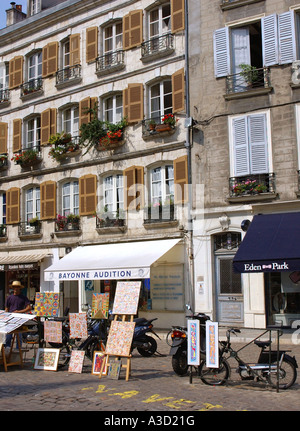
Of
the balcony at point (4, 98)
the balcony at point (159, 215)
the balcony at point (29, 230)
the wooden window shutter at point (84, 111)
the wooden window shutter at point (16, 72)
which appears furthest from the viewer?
the balcony at point (4, 98)

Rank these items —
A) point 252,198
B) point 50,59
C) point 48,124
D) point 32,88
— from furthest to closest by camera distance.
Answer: point 32,88 → point 50,59 → point 48,124 → point 252,198

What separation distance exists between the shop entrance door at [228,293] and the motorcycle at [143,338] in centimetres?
425

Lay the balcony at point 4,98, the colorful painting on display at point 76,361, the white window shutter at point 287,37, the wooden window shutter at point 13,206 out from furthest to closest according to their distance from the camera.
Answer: the balcony at point 4,98, the wooden window shutter at point 13,206, the white window shutter at point 287,37, the colorful painting on display at point 76,361

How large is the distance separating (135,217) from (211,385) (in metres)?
9.96

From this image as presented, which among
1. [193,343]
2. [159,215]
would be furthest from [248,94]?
[193,343]

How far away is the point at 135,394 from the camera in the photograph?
24.8 ft

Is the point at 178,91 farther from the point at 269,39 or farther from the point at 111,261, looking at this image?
the point at 111,261

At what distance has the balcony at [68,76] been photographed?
783 inches

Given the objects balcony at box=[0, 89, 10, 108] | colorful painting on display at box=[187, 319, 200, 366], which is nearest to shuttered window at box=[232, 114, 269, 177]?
colorful painting on display at box=[187, 319, 200, 366]

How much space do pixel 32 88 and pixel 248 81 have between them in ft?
31.4

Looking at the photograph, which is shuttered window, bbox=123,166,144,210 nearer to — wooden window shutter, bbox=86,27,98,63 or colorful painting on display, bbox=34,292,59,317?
wooden window shutter, bbox=86,27,98,63

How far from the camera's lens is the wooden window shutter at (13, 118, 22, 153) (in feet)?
70.4

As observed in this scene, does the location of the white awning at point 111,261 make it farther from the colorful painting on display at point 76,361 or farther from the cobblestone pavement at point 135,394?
the cobblestone pavement at point 135,394

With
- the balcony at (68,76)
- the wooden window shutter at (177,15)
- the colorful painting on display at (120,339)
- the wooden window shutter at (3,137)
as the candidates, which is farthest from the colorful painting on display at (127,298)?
the wooden window shutter at (3,137)
